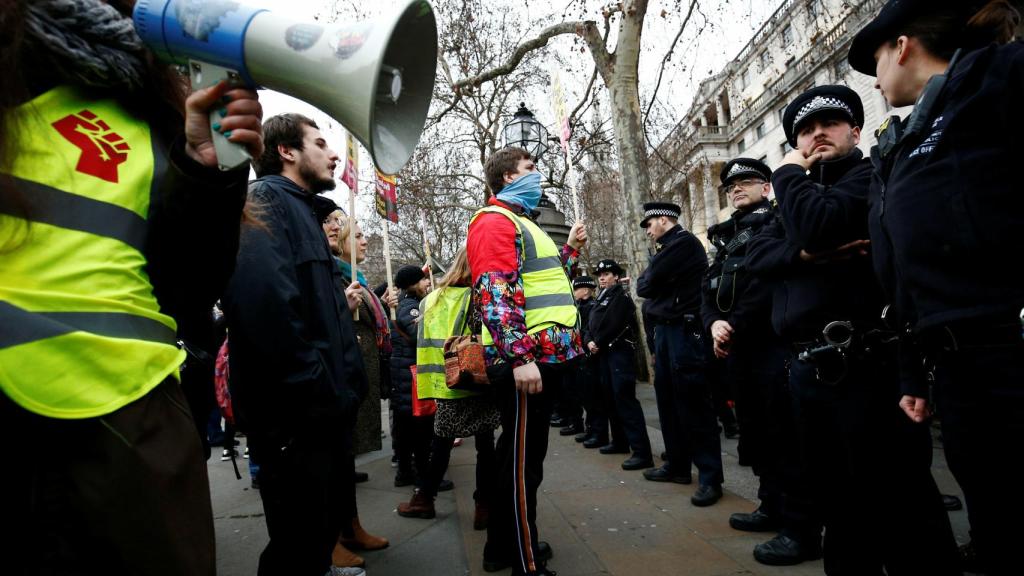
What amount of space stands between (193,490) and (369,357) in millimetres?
3610

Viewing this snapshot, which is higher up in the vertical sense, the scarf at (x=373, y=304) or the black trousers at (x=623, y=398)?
the scarf at (x=373, y=304)

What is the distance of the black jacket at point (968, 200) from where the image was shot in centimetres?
139

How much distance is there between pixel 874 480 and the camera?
2.01 meters

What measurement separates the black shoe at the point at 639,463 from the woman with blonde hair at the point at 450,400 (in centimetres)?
171

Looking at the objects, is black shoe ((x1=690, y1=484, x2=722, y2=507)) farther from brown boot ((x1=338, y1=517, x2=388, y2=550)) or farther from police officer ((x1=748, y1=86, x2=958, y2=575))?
brown boot ((x1=338, y1=517, x2=388, y2=550))

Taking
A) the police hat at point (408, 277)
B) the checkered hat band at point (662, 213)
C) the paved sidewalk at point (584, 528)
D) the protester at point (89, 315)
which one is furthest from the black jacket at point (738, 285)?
the protester at point (89, 315)

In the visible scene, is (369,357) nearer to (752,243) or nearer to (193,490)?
(752,243)

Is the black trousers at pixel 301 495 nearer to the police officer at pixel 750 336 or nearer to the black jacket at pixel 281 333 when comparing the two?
the black jacket at pixel 281 333

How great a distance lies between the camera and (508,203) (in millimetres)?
2889

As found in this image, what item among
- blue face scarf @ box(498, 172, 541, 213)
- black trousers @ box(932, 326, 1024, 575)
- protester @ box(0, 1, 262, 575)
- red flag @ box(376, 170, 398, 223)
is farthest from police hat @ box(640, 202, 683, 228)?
protester @ box(0, 1, 262, 575)

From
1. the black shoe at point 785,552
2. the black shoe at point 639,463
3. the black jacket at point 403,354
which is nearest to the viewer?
the black shoe at point 785,552

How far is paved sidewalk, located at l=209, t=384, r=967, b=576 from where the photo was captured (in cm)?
293

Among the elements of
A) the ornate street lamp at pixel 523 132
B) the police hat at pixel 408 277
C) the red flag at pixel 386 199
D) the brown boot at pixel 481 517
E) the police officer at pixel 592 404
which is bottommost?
the brown boot at pixel 481 517

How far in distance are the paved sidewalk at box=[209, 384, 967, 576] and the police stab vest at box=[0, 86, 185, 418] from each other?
2.23 metres
